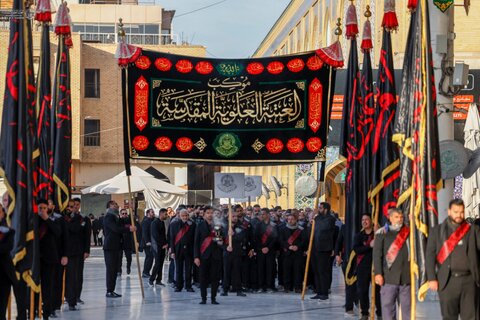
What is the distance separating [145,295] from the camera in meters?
22.9

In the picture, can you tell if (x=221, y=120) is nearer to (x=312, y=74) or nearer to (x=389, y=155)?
(x=312, y=74)

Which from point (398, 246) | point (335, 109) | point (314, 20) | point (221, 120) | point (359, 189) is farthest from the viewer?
point (314, 20)

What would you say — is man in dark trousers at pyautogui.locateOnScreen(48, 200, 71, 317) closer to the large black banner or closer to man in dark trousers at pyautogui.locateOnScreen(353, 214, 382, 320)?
man in dark trousers at pyautogui.locateOnScreen(353, 214, 382, 320)

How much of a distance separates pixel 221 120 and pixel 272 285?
14.2 ft

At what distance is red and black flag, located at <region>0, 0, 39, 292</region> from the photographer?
1425 cm

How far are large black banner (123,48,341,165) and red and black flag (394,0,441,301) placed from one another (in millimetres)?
7195

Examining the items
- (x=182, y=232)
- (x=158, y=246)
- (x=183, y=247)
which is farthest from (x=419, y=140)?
(x=158, y=246)

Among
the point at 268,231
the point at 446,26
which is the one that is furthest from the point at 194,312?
the point at 446,26

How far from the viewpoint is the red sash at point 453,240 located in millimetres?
12695

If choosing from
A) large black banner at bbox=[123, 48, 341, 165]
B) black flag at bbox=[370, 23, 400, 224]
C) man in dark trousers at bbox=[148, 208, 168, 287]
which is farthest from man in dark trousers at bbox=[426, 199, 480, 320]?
man in dark trousers at bbox=[148, 208, 168, 287]

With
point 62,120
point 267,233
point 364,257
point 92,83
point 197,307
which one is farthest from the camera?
point 92,83

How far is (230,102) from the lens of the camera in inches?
883

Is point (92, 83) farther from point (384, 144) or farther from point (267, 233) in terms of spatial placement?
point (384, 144)

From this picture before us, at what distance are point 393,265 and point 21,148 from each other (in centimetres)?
530
